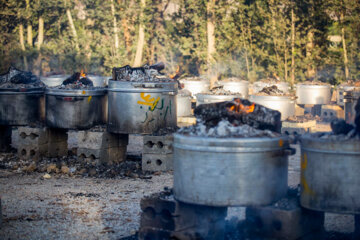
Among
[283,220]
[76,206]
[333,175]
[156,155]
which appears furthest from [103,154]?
[333,175]

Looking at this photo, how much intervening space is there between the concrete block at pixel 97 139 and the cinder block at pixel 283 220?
169 inches

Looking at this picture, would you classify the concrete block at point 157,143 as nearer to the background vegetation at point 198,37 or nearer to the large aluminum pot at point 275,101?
the large aluminum pot at point 275,101

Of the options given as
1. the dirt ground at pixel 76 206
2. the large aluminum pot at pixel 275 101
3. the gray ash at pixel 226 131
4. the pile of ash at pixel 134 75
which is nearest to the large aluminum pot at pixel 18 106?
the dirt ground at pixel 76 206

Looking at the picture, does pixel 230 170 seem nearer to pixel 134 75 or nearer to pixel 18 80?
pixel 134 75

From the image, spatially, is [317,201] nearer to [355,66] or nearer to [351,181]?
[351,181]

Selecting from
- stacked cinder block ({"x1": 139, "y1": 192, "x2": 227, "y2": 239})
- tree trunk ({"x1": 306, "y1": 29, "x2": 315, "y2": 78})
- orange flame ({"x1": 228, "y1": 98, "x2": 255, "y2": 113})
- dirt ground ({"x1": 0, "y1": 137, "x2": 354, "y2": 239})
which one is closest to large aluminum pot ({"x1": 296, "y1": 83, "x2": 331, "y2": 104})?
tree trunk ({"x1": 306, "y1": 29, "x2": 315, "y2": 78})

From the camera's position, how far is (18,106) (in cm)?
910

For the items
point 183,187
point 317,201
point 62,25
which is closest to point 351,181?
point 317,201

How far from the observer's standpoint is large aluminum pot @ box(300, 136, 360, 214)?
379cm

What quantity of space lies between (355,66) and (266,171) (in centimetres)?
1557

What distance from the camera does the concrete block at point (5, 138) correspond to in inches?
381

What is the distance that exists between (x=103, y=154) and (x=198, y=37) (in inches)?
598

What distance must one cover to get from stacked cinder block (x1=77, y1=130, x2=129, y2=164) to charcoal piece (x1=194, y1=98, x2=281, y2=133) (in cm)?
403

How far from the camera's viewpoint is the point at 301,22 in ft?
64.2
